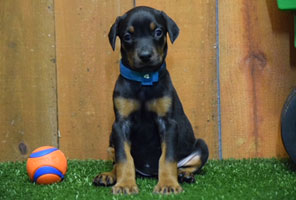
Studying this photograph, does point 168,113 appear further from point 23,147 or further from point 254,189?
point 23,147

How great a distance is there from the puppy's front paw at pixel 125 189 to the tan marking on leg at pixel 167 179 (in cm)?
14

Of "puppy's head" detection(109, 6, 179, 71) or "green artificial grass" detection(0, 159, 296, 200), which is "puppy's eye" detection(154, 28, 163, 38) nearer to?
"puppy's head" detection(109, 6, 179, 71)

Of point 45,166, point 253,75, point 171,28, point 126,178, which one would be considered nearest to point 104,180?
point 126,178

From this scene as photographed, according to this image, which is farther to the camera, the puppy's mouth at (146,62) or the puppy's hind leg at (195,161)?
the puppy's hind leg at (195,161)

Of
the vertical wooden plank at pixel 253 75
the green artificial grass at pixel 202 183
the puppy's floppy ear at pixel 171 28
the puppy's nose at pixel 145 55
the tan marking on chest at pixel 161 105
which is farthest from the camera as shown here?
the vertical wooden plank at pixel 253 75

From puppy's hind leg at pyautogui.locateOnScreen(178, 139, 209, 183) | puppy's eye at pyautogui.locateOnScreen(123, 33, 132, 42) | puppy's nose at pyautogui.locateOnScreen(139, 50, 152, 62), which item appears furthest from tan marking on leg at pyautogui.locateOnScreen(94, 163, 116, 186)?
puppy's eye at pyautogui.locateOnScreen(123, 33, 132, 42)

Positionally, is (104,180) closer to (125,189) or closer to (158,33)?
(125,189)

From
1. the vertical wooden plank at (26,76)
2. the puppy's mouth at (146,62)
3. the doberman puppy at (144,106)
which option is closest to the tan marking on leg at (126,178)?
the doberman puppy at (144,106)

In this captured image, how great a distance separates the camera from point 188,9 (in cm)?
438

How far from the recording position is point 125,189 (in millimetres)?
3248

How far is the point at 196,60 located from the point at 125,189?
1.60m

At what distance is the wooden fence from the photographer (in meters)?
4.37

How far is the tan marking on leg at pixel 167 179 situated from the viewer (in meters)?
3.23

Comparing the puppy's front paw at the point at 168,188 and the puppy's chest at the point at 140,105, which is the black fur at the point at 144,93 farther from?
the puppy's front paw at the point at 168,188
